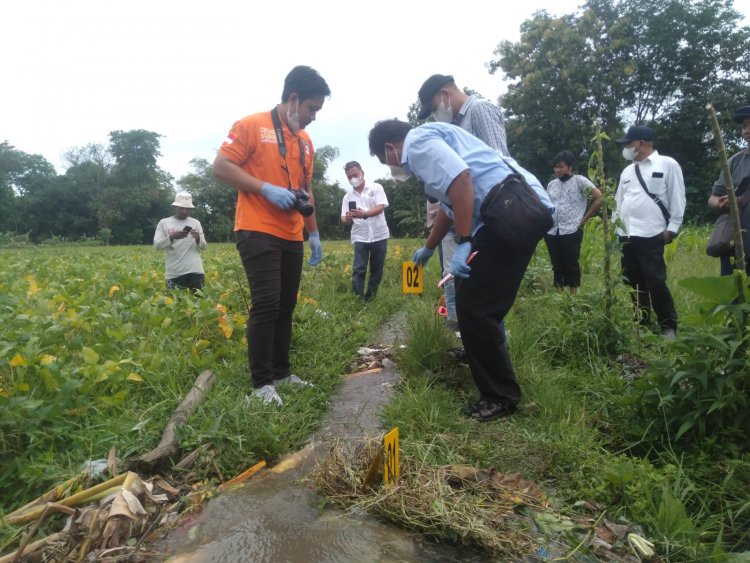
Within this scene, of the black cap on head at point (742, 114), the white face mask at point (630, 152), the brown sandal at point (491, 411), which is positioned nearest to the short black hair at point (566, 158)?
the white face mask at point (630, 152)

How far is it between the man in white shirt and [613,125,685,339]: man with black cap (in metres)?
2.75

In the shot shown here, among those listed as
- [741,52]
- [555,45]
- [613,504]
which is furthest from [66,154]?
[613,504]

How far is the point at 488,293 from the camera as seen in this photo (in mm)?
2631

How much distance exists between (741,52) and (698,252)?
26.1 metres

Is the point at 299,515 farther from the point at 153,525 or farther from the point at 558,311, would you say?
the point at 558,311

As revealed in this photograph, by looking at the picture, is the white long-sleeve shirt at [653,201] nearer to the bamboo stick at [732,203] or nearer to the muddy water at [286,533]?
the bamboo stick at [732,203]

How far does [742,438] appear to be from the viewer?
2150 mm

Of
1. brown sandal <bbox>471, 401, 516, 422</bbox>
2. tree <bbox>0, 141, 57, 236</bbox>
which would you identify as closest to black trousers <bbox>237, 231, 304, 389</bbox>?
brown sandal <bbox>471, 401, 516, 422</bbox>

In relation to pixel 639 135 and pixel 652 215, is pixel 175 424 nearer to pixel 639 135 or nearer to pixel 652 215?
pixel 652 215

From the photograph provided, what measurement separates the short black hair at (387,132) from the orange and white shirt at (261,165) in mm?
576

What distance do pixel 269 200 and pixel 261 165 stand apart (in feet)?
0.90

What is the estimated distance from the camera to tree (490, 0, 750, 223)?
25.6 m

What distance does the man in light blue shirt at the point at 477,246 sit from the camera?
2514 millimetres

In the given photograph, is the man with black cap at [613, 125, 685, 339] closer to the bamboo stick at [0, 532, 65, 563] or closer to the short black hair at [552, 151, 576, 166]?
the short black hair at [552, 151, 576, 166]
